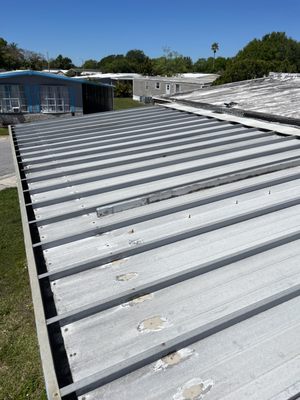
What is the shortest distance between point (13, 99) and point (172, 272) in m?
29.7

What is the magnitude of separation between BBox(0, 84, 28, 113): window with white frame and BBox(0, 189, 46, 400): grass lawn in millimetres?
21675

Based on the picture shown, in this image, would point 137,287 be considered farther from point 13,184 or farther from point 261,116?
point 13,184

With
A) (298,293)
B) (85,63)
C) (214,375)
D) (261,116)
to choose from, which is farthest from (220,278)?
(85,63)

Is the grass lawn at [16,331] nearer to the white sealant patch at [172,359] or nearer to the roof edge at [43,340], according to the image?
the roof edge at [43,340]

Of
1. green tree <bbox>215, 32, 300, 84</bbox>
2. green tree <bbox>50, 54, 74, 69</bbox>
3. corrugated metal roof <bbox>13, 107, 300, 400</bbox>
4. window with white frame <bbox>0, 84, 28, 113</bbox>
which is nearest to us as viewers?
corrugated metal roof <bbox>13, 107, 300, 400</bbox>

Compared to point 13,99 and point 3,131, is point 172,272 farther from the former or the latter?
point 13,99

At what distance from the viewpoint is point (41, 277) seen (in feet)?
9.37

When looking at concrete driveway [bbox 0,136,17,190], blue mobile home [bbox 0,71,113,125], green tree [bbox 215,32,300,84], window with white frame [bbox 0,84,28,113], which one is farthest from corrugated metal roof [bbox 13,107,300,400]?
green tree [bbox 215,32,300,84]

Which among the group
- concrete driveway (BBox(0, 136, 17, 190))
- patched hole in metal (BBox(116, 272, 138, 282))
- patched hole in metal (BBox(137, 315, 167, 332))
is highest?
patched hole in metal (BBox(116, 272, 138, 282))

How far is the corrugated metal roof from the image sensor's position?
2008 millimetres

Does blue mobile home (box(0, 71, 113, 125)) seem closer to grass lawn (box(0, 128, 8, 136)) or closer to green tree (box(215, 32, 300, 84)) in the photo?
grass lawn (box(0, 128, 8, 136))

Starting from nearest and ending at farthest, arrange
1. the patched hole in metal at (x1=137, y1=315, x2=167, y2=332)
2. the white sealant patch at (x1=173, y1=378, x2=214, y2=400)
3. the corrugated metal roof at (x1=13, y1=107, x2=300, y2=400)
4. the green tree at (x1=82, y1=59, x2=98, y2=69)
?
the white sealant patch at (x1=173, y1=378, x2=214, y2=400) → the corrugated metal roof at (x1=13, y1=107, x2=300, y2=400) → the patched hole in metal at (x1=137, y1=315, x2=167, y2=332) → the green tree at (x1=82, y1=59, x2=98, y2=69)

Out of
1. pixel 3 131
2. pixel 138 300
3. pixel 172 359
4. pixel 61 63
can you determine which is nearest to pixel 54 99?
pixel 3 131

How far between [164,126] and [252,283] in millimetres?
5997
